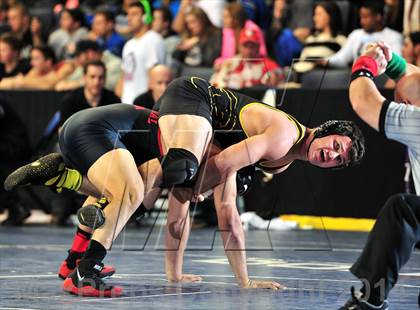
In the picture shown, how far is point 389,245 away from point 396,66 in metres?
1.21

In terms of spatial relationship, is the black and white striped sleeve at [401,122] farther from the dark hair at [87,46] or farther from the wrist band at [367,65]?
the dark hair at [87,46]

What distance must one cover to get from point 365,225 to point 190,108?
4720mm

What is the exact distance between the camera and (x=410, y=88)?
5.43 metres

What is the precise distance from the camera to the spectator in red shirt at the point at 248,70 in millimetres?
10680

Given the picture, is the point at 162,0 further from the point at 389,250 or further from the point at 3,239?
the point at 389,250

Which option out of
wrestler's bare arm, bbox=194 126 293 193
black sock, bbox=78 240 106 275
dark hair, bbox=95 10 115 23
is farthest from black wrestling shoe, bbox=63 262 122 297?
dark hair, bbox=95 10 115 23

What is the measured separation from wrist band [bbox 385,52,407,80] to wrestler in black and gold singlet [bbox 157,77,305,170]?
745mm

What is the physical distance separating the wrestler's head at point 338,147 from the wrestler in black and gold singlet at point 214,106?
21 cm

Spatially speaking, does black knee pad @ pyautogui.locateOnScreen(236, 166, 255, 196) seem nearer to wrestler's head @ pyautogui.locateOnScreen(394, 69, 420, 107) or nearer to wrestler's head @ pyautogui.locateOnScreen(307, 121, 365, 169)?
wrestler's head @ pyautogui.locateOnScreen(307, 121, 365, 169)

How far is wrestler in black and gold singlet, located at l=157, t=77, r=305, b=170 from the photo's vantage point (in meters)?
5.92

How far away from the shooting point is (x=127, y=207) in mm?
5781

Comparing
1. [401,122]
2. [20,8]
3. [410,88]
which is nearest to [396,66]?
[410,88]

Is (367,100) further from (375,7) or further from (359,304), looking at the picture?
(375,7)

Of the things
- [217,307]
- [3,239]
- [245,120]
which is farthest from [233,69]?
[217,307]
